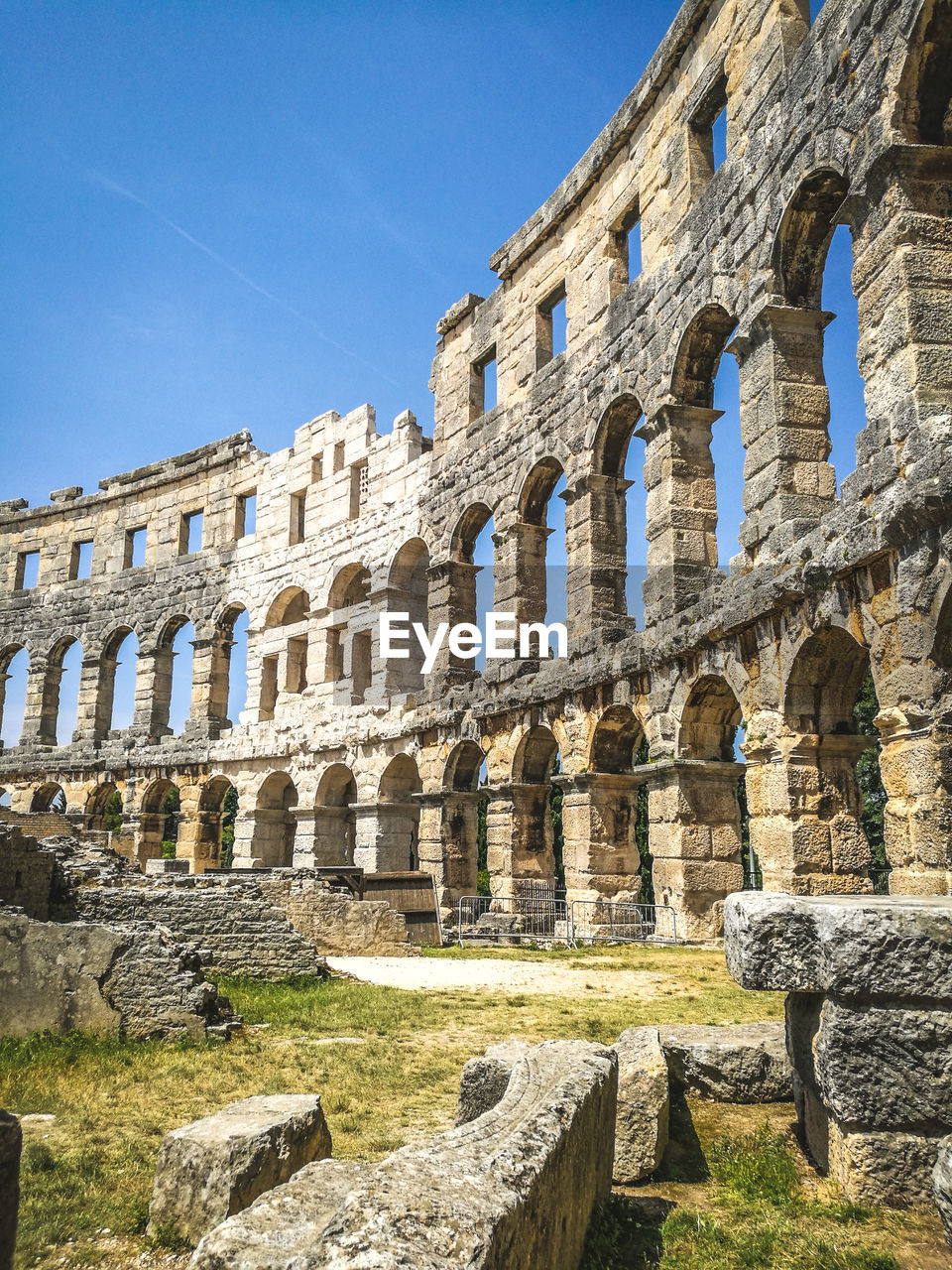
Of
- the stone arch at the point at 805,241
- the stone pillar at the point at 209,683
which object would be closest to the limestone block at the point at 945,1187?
the stone arch at the point at 805,241

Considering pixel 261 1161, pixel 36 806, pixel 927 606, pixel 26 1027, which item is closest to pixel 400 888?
pixel 26 1027

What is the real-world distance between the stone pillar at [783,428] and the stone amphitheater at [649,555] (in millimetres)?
42

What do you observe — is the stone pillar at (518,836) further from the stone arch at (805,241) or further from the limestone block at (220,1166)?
the limestone block at (220,1166)

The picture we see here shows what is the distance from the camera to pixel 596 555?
14.8 metres

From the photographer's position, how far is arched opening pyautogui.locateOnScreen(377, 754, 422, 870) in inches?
775

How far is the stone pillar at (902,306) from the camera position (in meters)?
7.89

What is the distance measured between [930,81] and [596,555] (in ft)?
25.1

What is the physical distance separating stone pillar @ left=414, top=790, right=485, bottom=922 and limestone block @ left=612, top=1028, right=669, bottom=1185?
42.9 feet

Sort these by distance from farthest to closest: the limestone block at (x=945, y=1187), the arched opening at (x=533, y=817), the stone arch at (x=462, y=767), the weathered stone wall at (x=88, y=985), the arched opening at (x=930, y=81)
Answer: the stone arch at (x=462, y=767) < the arched opening at (x=533, y=817) < the arched opening at (x=930, y=81) < the weathered stone wall at (x=88, y=985) < the limestone block at (x=945, y=1187)

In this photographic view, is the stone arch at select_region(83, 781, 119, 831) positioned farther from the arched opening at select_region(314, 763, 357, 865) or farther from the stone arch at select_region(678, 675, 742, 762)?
the stone arch at select_region(678, 675, 742, 762)

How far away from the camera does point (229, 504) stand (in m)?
26.3

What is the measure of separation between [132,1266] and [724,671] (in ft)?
28.0

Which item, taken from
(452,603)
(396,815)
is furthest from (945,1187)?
(396,815)

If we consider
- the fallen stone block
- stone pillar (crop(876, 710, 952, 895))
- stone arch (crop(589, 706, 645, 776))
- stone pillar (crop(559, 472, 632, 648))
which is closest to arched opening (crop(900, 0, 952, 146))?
stone pillar (crop(876, 710, 952, 895))
